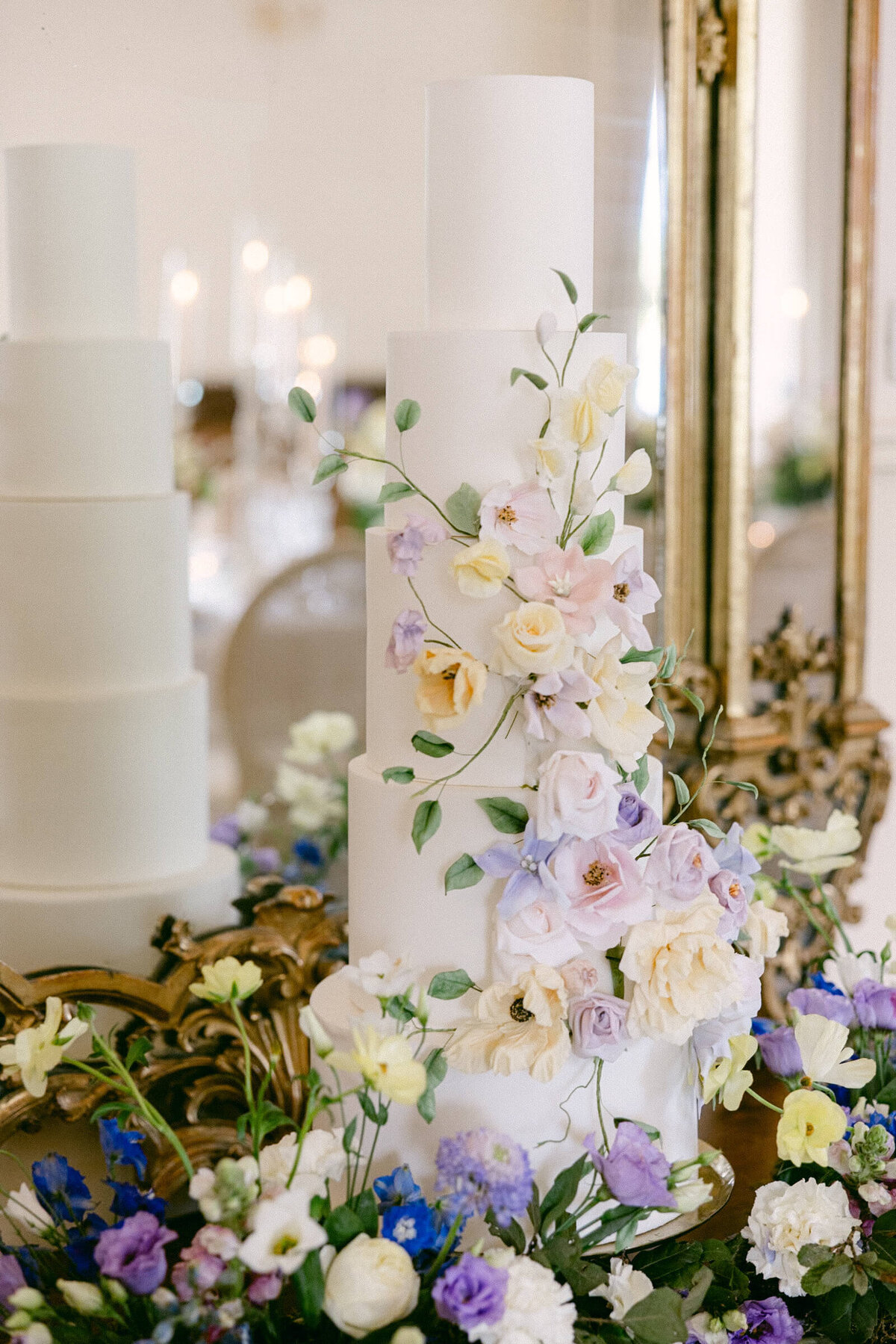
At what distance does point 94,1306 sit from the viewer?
60 cm

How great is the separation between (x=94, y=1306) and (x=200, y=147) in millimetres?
765

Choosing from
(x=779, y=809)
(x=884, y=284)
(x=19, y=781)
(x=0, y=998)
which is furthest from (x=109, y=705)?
(x=884, y=284)

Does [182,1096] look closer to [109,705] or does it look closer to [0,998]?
[0,998]

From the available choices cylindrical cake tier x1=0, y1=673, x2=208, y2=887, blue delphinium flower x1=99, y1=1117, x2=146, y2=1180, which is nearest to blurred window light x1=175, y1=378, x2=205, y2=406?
cylindrical cake tier x1=0, y1=673, x2=208, y2=887

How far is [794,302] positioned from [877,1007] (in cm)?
82

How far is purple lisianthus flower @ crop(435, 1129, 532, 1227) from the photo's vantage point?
64 centimetres

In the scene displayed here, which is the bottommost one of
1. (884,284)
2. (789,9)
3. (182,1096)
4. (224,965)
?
(182,1096)

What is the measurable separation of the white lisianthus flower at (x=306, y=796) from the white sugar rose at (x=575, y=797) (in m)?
0.43

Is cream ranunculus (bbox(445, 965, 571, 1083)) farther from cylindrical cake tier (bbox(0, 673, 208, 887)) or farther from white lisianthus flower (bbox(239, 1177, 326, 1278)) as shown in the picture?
cylindrical cake tier (bbox(0, 673, 208, 887))

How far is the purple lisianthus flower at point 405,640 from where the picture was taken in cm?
71

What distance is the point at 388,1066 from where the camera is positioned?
607 millimetres

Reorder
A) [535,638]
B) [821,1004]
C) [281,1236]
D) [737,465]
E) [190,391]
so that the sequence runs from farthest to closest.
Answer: [737,465] < [190,391] < [821,1004] < [535,638] < [281,1236]

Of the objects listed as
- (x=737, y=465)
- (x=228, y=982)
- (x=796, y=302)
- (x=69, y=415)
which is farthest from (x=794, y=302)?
(x=228, y=982)

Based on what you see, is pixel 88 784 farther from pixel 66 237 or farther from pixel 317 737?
pixel 66 237
